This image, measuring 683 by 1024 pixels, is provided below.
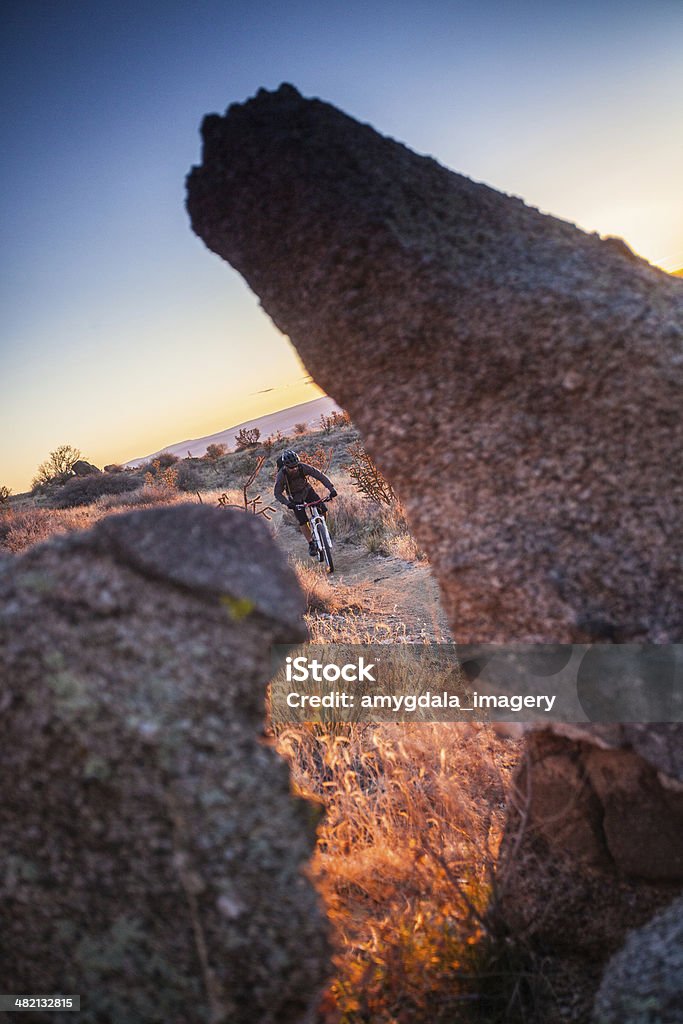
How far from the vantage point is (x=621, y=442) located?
5.63 ft

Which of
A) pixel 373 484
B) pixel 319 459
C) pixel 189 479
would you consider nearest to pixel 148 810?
pixel 373 484

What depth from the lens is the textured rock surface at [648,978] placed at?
150 centimetres

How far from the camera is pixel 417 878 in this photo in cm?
245

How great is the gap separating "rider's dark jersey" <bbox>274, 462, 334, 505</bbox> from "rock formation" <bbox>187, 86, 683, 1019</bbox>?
7317 mm

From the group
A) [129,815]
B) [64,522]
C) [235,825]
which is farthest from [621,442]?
[64,522]

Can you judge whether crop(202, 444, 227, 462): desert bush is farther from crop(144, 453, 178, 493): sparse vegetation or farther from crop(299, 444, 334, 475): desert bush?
crop(299, 444, 334, 475): desert bush

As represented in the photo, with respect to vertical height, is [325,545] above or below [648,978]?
above

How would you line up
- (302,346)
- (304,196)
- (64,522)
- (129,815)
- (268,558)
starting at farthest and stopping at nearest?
(64,522), (302,346), (304,196), (268,558), (129,815)

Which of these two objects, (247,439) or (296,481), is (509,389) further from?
(247,439)

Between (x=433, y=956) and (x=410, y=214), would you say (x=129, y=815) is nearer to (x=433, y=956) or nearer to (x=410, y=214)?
(x=433, y=956)

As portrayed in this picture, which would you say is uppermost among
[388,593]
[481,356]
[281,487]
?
[481,356]

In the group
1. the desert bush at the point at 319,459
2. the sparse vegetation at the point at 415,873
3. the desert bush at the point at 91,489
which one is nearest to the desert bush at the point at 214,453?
the desert bush at the point at 91,489

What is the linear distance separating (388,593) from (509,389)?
7034 mm

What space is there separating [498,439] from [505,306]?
363 millimetres
